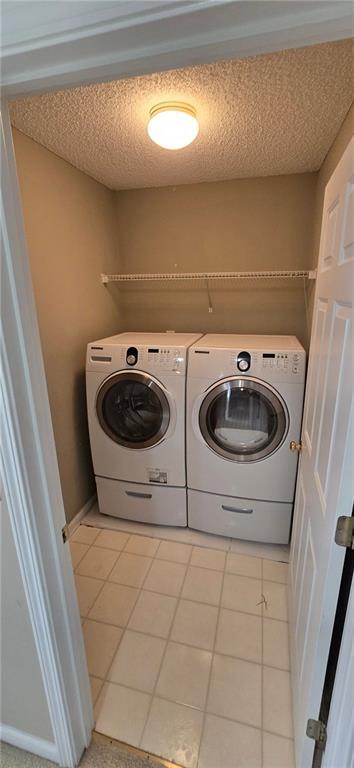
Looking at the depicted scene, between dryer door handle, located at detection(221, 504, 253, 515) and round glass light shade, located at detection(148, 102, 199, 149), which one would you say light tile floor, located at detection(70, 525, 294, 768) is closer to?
dryer door handle, located at detection(221, 504, 253, 515)

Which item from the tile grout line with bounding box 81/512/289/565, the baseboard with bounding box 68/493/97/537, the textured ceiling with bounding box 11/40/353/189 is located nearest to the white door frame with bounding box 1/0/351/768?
the textured ceiling with bounding box 11/40/353/189

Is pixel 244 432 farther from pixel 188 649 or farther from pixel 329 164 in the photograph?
pixel 329 164

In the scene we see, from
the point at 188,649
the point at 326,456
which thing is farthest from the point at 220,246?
the point at 188,649

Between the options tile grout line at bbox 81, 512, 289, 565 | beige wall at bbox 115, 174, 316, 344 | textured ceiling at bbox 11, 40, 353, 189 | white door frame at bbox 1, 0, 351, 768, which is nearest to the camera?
white door frame at bbox 1, 0, 351, 768

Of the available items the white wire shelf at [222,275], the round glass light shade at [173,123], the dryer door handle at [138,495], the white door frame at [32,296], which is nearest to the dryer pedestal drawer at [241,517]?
the dryer door handle at [138,495]

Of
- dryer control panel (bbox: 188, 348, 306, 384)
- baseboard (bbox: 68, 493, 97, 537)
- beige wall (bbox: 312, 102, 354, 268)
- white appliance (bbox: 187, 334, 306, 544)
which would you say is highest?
beige wall (bbox: 312, 102, 354, 268)

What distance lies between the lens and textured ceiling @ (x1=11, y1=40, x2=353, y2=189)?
1.21 metres

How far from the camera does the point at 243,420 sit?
1.90m

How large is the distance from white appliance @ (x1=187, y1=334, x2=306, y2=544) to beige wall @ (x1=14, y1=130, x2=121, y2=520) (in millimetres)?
761

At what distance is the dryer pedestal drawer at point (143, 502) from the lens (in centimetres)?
209

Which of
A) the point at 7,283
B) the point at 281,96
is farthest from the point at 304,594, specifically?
the point at 281,96

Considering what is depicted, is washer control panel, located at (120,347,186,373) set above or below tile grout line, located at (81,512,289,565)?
above

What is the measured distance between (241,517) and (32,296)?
5.60 ft

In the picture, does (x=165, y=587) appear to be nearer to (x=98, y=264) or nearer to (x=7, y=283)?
(x=7, y=283)
